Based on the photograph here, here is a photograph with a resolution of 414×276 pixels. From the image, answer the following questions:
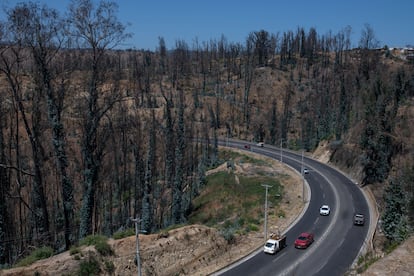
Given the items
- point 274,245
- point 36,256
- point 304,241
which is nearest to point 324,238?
point 304,241

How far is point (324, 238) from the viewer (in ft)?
129

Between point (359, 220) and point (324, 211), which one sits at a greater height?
point (359, 220)

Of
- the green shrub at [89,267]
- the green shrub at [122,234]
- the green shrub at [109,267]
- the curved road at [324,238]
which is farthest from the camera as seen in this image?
the curved road at [324,238]

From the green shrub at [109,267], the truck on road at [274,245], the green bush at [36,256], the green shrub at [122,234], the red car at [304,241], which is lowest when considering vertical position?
the red car at [304,241]

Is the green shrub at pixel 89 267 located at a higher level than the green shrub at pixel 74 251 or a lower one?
lower

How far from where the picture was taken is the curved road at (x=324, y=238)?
102 feet

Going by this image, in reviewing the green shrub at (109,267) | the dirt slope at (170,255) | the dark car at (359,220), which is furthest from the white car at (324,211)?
the green shrub at (109,267)

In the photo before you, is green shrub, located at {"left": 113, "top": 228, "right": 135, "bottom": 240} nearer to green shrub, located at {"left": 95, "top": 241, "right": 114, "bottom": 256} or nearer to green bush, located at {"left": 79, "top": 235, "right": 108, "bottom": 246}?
green bush, located at {"left": 79, "top": 235, "right": 108, "bottom": 246}

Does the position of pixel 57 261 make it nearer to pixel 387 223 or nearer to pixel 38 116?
pixel 38 116

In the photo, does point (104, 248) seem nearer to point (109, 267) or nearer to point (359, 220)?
point (109, 267)

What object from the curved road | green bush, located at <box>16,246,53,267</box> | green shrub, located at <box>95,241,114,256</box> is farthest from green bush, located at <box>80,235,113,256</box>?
the curved road

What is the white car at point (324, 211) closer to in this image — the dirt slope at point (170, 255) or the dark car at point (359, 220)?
the dark car at point (359, 220)

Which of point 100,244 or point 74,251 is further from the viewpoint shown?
point 100,244

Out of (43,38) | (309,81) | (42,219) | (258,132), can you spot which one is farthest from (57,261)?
(309,81)
